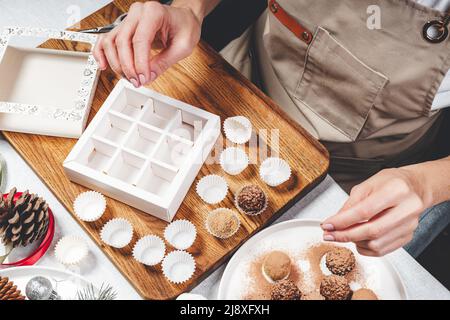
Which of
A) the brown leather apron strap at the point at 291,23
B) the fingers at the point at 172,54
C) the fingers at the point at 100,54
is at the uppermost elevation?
the brown leather apron strap at the point at 291,23

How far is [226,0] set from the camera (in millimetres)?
1798

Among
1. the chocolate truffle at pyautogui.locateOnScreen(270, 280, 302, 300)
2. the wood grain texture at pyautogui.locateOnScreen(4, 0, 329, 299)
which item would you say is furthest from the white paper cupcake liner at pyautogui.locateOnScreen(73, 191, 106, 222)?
the chocolate truffle at pyautogui.locateOnScreen(270, 280, 302, 300)

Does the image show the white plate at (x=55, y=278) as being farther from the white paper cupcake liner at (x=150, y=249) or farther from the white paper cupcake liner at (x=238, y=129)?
the white paper cupcake liner at (x=238, y=129)

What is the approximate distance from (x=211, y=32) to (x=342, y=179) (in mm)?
714

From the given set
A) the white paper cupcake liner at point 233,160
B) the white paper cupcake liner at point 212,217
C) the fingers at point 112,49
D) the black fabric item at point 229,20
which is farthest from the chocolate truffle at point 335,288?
the black fabric item at point 229,20

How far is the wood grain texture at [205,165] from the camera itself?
1.20 metres

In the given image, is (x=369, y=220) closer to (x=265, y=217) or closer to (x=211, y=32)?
(x=265, y=217)

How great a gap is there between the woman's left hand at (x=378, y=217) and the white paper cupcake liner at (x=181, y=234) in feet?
1.07

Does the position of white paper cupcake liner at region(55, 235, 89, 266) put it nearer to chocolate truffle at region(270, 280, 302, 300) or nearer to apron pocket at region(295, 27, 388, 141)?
chocolate truffle at region(270, 280, 302, 300)

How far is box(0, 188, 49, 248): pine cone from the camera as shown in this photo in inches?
46.4

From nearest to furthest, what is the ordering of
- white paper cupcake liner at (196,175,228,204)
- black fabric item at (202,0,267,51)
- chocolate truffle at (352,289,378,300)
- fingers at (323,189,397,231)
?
fingers at (323,189,397,231) → chocolate truffle at (352,289,378,300) → white paper cupcake liner at (196,175,228,204) → black fabric item at (202,0,267,51)

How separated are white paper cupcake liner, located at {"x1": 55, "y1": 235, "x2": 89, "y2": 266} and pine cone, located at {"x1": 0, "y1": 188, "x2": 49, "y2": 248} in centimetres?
6

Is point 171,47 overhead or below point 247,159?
overhead
